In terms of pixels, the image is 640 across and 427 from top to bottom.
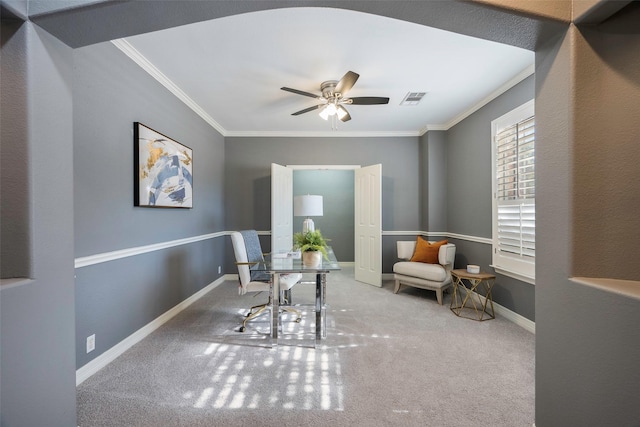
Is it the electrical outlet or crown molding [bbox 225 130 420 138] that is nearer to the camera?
the electrical outlet

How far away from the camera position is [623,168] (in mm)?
1107

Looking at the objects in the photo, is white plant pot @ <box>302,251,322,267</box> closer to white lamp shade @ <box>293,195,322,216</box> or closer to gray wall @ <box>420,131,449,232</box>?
white lamp shade @ <box>293,195,322,216</box>

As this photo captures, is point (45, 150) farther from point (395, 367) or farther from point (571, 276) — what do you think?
point (395, 367)

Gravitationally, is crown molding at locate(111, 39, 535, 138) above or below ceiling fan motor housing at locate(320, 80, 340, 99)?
above

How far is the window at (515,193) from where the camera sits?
A: 2799mm

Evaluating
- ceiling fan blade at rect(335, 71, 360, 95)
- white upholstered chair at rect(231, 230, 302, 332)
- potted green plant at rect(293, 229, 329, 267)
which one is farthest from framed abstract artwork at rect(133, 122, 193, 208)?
ceiling fan blade at rect(335, 71, 360, 95)

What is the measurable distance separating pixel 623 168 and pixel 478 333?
2.20m

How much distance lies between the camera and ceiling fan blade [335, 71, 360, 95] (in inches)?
93.6

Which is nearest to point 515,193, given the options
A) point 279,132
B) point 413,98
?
point 413,98

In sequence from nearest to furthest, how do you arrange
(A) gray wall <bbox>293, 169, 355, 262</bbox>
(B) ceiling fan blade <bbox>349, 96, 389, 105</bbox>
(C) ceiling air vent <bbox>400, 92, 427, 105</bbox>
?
(B) ceiling fan blade <bbox>349, 96, 389, 105</bbox>
(C) ceiling air vent <bbox>400, 92, 427, 105</bbox>
(A) gray wall <bbox>293, 169, 355, 262</bbox>

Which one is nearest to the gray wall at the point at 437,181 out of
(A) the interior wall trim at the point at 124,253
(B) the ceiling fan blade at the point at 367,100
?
(B) the ceiling fan blade at the point at 367,100

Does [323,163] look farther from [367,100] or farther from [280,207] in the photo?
[367,100]

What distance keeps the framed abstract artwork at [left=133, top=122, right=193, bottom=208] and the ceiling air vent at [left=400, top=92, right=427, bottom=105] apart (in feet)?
9.52

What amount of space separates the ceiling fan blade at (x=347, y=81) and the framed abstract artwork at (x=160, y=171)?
1944 millimetres
